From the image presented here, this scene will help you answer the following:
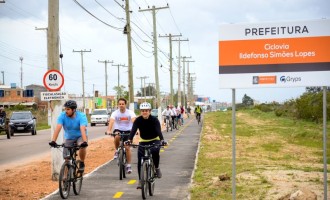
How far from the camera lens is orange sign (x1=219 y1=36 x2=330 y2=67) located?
8.07 m

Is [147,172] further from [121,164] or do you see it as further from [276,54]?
[276,54]

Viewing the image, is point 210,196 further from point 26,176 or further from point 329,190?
point 26,176

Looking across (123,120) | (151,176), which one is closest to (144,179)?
(151,176)

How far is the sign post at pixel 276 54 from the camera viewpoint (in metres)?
8.08

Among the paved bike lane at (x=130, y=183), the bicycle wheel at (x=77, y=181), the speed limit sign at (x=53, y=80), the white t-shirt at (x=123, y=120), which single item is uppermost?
the speed limit sign at (x=53, y=80)

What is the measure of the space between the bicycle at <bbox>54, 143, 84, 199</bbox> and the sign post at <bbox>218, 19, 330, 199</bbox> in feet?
11.8

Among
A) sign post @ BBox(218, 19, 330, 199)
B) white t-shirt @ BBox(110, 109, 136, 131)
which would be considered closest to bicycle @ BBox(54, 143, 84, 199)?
white t-shirt @ BBox(110, 109, 136, 131)

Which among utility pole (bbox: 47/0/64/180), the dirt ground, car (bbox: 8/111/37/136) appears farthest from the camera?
car (bbox: 8/111/37/136)

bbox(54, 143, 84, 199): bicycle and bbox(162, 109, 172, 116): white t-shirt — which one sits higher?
bbox(162, 109, 172, 116): white t-shirt

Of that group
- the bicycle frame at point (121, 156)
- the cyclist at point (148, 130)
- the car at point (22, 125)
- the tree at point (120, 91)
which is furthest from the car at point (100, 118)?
the tree at point (120, 91)

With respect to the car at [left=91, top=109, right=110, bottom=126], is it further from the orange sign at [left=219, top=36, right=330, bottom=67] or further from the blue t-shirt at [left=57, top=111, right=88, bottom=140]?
the orange sign at [left=219, top=36, right=330, bottom=67]

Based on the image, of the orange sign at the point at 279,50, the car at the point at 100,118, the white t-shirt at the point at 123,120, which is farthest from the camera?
the car at the point at 100,118

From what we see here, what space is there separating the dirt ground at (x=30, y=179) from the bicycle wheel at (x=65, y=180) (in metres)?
0.72

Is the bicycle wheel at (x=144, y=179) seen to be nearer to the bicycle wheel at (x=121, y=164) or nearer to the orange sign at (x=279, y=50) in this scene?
the bicycle wheel at (x=121, y=164)
